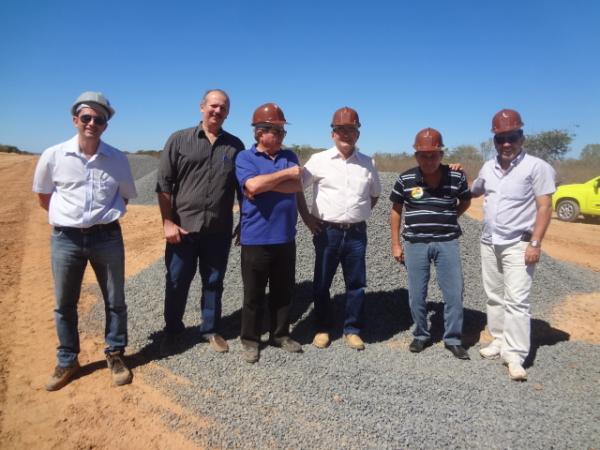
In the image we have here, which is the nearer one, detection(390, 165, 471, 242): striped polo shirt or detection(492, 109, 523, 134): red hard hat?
detection(492, 109, 523, 134): red hard hat

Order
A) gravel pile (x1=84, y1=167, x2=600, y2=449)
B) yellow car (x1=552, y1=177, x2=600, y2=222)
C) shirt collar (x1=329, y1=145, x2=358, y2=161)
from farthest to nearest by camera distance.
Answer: yellow car (x1=552, y1=177, x2=600, y2=222)
shirt collar (x1=329, y1=145, x2=358, y2=161)
gravel pile (x1=84, y1=167, x2=600, y2=449)

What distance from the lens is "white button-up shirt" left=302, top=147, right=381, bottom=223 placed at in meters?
3.69

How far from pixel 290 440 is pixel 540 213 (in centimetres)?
267

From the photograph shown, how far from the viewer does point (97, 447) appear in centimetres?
274

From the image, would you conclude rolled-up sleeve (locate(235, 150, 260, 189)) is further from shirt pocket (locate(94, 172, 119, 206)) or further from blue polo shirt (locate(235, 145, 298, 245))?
shirt pocket (locate(94, 172, 119, 206))

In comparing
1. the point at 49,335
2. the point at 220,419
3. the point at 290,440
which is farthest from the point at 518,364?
the point at 49,335

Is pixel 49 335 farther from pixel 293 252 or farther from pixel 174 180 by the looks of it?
pixel 293 252

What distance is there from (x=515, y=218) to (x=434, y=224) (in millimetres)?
662

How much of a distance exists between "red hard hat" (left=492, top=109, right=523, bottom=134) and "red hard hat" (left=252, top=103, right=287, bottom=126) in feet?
6.17

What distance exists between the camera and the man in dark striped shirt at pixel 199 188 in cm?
351

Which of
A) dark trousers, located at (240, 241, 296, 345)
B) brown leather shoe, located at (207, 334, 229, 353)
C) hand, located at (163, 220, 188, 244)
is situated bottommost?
brown leather shoe, located at (207, 334, 229, 353)

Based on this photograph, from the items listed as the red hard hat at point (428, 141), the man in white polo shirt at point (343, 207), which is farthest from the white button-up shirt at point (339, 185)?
the red hard hat at point (428, 141)

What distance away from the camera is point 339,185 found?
12.1 ft

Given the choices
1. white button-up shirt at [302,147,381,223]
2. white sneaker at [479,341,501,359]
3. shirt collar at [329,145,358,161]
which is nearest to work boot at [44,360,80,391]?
white button-up shirt at [302,147,381,223]
